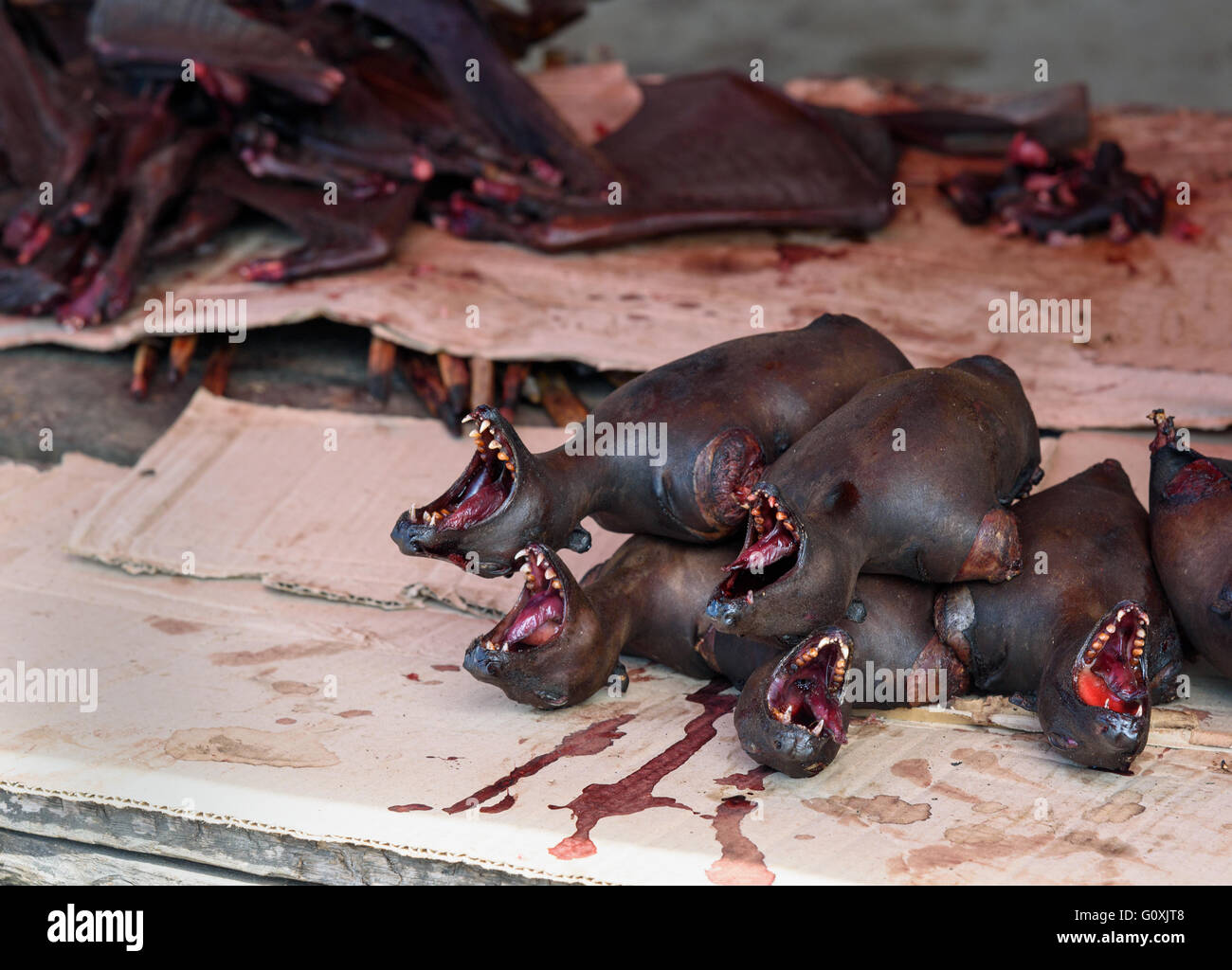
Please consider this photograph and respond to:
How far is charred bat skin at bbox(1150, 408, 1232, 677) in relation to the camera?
2.14m

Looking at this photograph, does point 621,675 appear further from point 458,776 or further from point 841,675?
point 841,675

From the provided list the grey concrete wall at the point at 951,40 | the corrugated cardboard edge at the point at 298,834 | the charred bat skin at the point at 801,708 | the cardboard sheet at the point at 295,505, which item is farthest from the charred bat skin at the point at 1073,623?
the grey concrete wall at the point at 951,40

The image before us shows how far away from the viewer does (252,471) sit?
11.5ft

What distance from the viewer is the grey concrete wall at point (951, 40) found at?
8.21 meters

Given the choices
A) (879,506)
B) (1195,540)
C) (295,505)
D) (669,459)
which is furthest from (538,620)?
(295,505)

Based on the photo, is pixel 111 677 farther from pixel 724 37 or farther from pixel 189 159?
pixel 724 37

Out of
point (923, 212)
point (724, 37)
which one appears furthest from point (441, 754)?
point (724, 37)

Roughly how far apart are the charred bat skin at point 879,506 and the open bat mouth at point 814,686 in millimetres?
39

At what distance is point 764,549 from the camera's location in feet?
6.47

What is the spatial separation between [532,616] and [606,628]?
5.6 inches

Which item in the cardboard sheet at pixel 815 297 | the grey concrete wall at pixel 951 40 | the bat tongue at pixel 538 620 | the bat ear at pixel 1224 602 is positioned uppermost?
the grey concrete wall at pixel 951 40

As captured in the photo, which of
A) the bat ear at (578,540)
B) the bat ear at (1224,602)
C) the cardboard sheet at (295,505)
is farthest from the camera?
the cardboard sheet at (295,505)

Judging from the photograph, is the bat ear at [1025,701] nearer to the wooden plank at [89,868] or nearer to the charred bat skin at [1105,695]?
the charred bat skin at [1105,695]
